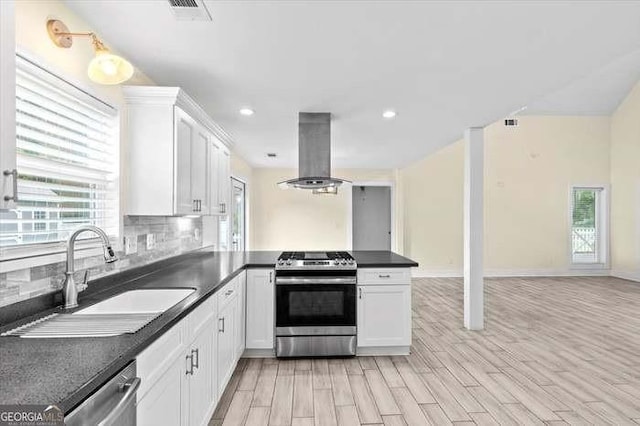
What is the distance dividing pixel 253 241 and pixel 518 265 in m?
5.80

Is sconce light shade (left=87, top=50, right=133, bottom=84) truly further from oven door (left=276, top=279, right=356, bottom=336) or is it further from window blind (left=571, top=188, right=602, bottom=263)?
window blind (left=571, top=188, right=602, bottom=263)

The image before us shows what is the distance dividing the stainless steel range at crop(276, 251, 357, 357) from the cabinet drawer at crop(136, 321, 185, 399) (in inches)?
67.3

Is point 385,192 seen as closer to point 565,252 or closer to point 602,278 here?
point 565,252

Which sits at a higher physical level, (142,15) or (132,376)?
(142,15)

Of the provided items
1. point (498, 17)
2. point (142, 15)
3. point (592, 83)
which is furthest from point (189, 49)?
point (592, 83)

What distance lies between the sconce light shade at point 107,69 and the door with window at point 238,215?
14.4ft

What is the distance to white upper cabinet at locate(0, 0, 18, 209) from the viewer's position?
40.4 inches

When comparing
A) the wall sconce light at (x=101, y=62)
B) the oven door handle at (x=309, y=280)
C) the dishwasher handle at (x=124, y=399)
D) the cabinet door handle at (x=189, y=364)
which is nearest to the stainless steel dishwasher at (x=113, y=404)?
the dishwasher handle at (x=124, y=399)

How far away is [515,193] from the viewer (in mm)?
7914

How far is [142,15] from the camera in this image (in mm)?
1942

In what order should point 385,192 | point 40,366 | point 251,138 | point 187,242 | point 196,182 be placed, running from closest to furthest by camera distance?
point 40,366
point 196,182
point 187,242
point 251,138
point 385,192

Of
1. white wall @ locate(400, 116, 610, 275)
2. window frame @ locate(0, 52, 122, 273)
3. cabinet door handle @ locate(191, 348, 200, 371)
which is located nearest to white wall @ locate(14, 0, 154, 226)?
window frame @ locate(0, 52, 122, 273)

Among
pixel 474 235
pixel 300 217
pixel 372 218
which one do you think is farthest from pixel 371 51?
pixel 372 218

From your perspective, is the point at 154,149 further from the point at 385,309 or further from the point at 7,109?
the point at 385,309
